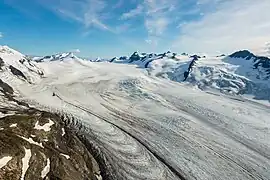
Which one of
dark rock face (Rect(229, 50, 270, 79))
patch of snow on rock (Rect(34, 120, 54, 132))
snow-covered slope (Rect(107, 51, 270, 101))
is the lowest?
snow-covered slope (Rect(107, 51, 270, 101))

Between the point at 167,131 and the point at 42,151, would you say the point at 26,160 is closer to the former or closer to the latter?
the point at 42,151

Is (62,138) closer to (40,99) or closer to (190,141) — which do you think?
(190,141)

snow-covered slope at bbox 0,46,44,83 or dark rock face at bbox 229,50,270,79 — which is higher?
snow-covered slope at bbox 0,46,44,83

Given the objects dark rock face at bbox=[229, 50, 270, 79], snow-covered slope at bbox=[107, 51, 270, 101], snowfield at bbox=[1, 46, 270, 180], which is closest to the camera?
snowfield at bbox=[1, 46, 270, 180]

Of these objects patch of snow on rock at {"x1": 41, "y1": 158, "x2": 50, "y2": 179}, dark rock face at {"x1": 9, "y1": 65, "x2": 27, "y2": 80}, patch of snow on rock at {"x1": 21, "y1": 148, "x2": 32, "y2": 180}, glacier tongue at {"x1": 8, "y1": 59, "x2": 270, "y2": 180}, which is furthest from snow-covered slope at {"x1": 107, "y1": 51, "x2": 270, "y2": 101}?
patch of snow on rock at {"x1": 21, "y1": 148, "x2": 32, "y2": 180}

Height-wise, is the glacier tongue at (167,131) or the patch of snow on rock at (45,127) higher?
the patch of snow on rock at (45,127)

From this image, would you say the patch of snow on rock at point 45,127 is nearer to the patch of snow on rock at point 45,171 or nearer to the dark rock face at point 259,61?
the patch of snow on rock at point 45,171

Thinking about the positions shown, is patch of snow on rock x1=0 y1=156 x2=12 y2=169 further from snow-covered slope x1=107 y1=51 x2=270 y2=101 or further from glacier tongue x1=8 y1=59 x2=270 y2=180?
snow-covered slope x1=107 y1=51 x2=270 y2=101

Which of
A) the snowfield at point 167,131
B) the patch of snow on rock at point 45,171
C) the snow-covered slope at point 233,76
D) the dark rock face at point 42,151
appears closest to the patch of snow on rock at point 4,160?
the dark rock face at point 42,151

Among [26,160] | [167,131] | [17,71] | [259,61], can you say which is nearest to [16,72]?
[17,71]
